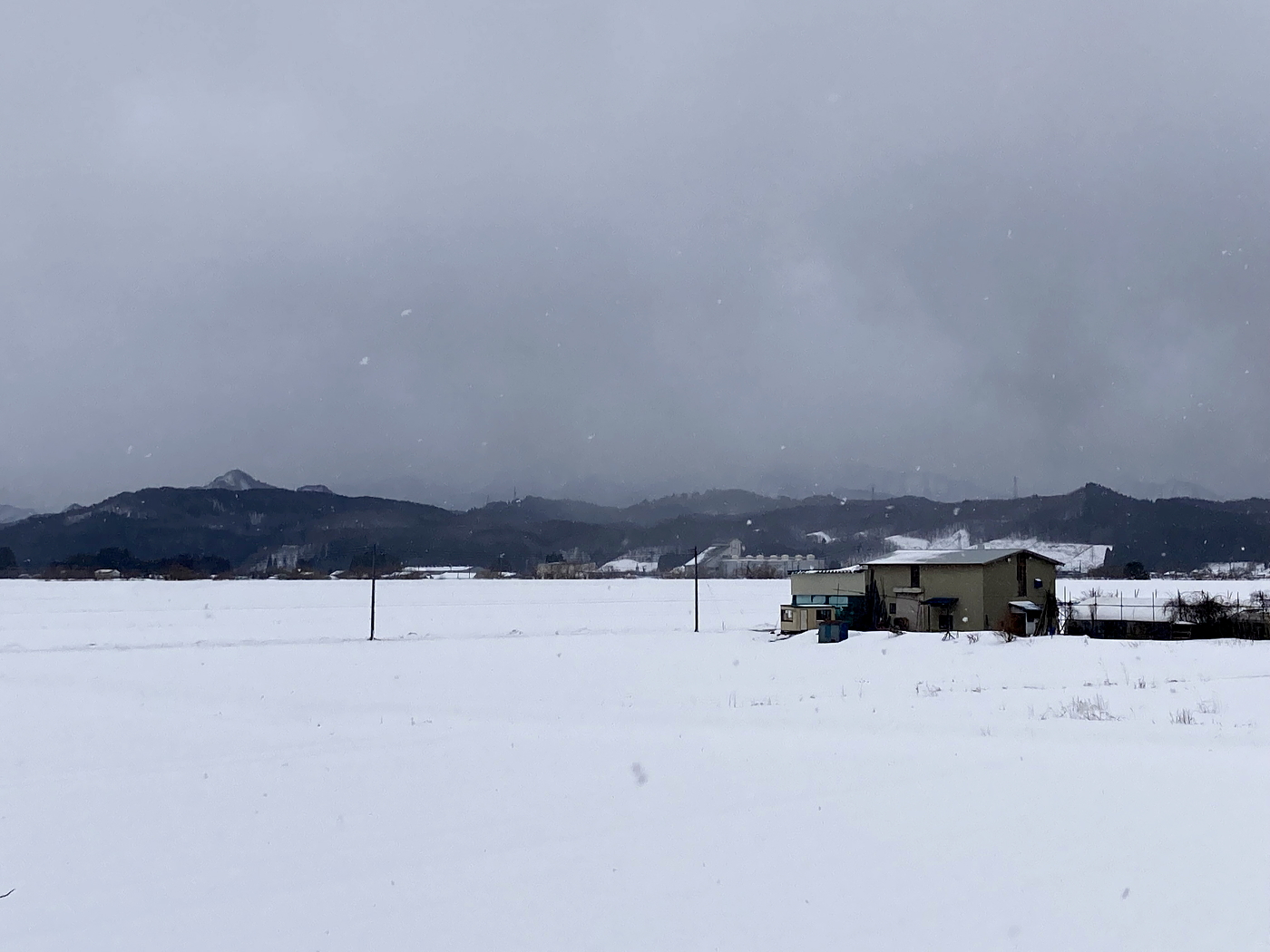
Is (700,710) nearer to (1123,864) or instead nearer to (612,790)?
Answer: (612,790)

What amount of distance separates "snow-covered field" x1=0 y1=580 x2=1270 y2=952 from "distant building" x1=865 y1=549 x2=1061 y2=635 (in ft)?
66.5

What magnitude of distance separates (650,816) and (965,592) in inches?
1534

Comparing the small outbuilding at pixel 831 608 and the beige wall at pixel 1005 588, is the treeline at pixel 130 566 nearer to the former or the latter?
the small outbuilding at pixel 831 608

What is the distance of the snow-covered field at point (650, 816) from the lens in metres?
7.68

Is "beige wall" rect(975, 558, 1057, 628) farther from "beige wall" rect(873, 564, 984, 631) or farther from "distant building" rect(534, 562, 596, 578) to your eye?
"distant building" rect(534, 562, 596, 578)

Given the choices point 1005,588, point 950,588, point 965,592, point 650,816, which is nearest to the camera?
point 650,816

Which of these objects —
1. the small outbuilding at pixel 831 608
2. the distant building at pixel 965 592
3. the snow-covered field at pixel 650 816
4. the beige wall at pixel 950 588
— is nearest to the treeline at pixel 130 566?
the small outbuilding at pixel 831 608

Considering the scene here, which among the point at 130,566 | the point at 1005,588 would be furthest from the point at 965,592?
the point at 130,566

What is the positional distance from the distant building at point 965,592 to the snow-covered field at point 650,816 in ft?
66.5

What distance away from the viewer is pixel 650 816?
35.2 ft

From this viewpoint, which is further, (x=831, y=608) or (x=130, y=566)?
(x=130, y=566)

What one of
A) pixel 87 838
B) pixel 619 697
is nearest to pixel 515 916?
pixel 87 838

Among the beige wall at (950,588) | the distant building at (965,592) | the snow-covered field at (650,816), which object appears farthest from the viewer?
the distant building at (965,592)

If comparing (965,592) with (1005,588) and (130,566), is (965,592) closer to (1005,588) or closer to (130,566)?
(1005,588)
